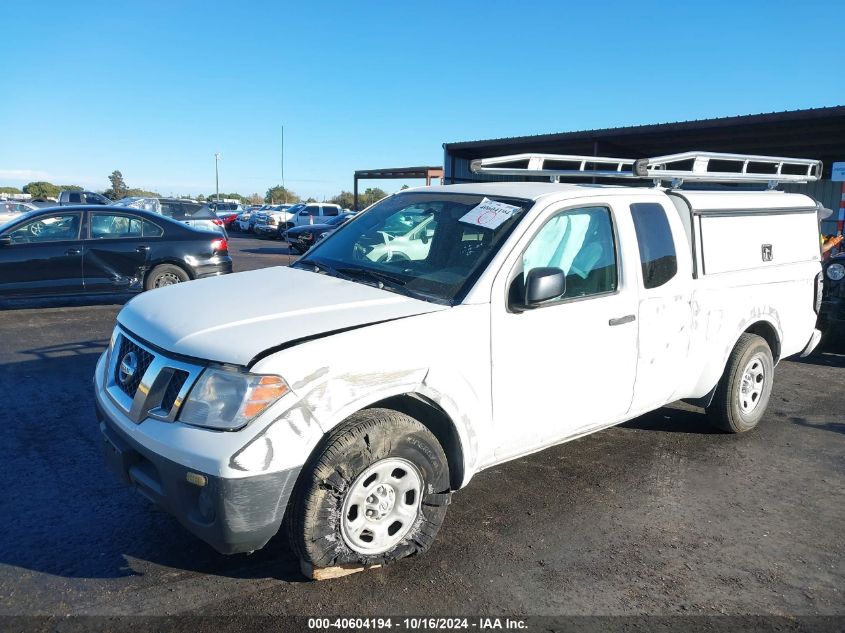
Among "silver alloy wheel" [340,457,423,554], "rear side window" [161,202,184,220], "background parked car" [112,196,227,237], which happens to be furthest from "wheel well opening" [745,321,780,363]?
"rear side window" [161,202,184,220]

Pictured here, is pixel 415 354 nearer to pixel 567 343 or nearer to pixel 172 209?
pixel 567 343

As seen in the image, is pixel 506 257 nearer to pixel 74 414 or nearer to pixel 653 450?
pixel 653 450

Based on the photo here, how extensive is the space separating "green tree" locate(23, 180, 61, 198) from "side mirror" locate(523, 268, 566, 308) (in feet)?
248

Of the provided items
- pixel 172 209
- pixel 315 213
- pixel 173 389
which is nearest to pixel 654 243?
pixel 173 389

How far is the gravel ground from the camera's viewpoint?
120 inches

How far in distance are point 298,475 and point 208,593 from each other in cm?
74

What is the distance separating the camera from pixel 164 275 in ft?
33.4

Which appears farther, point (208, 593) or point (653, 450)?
point (653, 450)

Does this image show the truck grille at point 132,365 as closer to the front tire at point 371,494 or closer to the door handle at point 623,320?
the front tire at point 371,494

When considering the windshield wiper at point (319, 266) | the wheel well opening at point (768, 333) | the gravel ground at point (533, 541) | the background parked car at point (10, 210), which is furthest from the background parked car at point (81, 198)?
the wheel well opening at point (768, 333)

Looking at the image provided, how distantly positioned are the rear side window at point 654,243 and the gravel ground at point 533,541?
1.34 metres

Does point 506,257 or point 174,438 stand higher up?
point 506,257

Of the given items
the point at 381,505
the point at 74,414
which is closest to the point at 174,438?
the point at 381,505

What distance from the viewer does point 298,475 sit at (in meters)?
2.86
